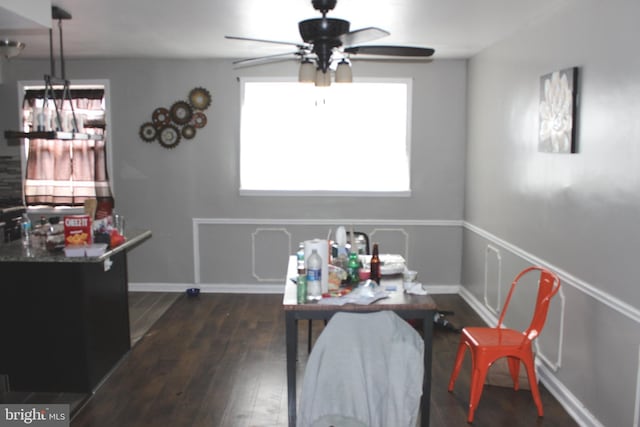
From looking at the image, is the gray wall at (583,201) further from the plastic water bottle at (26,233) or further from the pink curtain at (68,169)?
the pink curtain at (68,169)

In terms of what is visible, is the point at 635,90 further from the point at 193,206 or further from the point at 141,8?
the point at 193,206

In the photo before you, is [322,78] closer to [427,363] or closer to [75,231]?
[427,363]

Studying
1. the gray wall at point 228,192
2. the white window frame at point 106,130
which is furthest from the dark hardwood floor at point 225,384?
the white window frame at point 106,130

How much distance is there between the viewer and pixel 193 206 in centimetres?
582

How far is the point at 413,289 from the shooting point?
10.1 ft

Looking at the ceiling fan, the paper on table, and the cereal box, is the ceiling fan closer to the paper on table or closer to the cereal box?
the paper on table

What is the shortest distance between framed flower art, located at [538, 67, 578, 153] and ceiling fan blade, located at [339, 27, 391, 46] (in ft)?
4.14

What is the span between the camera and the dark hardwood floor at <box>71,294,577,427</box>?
3.23m

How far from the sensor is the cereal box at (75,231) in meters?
3.39

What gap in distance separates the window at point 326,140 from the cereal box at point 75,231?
2473 millimetres

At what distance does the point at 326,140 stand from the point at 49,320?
10.8 feet

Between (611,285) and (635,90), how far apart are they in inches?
39.2

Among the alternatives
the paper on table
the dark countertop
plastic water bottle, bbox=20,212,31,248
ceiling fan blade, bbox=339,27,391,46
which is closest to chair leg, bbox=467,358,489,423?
the paper on table

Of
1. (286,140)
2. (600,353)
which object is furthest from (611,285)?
(286,140)
